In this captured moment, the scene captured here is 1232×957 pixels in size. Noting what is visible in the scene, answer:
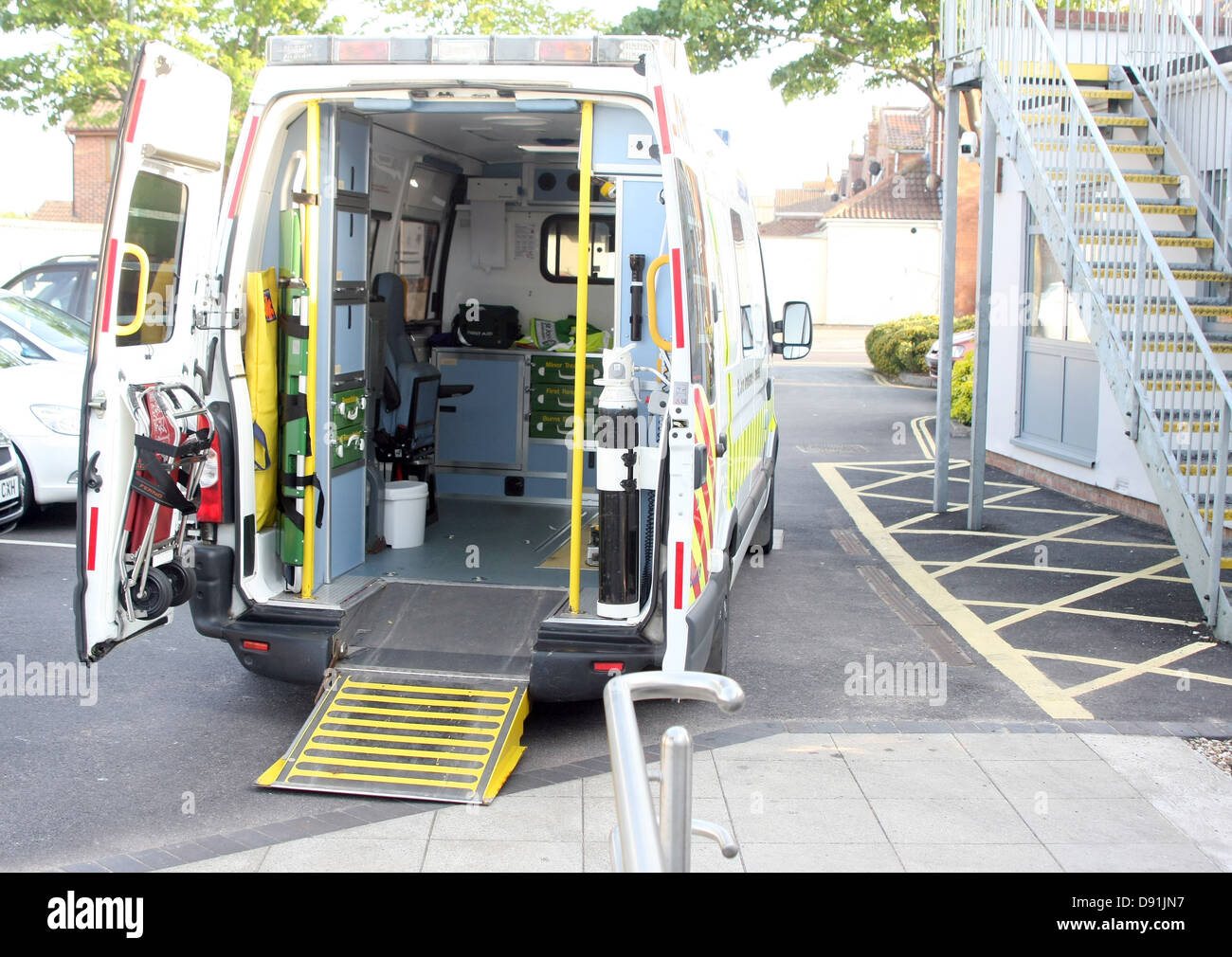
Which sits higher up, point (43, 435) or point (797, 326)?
point (797, 326)

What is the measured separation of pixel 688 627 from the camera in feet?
16.1

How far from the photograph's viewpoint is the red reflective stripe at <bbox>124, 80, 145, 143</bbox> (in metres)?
4.77

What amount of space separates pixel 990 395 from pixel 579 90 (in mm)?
9973

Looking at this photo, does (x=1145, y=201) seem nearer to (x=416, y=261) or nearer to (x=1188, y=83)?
(x=1188, y=83)

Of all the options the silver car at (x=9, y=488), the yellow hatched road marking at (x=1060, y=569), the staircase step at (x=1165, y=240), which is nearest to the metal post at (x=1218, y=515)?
the yellow hatched road marking at (x=1060, y=569)

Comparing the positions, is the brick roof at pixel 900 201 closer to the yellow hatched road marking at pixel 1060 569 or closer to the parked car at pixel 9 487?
the yellow hatched road marking at pixel 1060 569

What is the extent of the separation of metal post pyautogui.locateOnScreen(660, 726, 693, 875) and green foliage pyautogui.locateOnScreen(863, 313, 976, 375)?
67.7ft

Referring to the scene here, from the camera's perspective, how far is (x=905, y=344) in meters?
23.7

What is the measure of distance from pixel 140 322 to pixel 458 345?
13.5 feet

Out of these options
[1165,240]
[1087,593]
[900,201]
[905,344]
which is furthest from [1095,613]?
[900,201]

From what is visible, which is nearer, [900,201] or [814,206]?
[900,201]

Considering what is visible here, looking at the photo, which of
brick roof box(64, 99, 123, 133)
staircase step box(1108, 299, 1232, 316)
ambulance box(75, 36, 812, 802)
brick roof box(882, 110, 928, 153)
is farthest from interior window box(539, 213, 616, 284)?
brick roof box(882, 110, 928, 153)

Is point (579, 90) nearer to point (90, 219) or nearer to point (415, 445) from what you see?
point (415, 445)

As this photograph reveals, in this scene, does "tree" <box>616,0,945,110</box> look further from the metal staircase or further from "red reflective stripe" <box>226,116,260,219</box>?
"red reflective stripe" <box>226,116,260,219</box>
